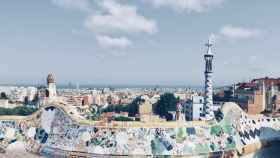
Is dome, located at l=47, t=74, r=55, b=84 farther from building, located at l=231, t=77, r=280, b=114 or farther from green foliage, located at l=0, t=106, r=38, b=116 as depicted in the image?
building, located at l=231, t=77, r=280, b=114

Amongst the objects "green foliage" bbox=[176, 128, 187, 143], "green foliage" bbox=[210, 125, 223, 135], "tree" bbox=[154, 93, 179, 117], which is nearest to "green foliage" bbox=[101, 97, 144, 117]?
"tree" bbox=[154, 93, 179, 117]

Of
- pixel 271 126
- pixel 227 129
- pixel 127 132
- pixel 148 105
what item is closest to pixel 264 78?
pixel 148 105

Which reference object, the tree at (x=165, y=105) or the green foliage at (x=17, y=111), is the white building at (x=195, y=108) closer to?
the tree at (x=165, y=105)

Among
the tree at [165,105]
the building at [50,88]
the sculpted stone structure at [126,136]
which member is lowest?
the sculpted stone structure at [126,136]

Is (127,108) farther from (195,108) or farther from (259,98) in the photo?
(259,98)

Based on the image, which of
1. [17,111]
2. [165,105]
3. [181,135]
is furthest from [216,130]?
[17,111]

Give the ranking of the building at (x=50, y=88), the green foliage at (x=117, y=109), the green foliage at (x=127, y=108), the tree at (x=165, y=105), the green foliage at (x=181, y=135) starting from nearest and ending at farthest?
the green foliage at (x=181, y=135) → the building at (x=50, y=88) → the tree at (x=165, y=105) → the green foliage at (x=127, y=108) → the green foliage at (x=117, y=109)

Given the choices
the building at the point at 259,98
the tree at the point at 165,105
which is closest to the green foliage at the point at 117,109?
the tree at the point at 165,105

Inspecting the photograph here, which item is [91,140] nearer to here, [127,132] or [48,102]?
[127,132]
